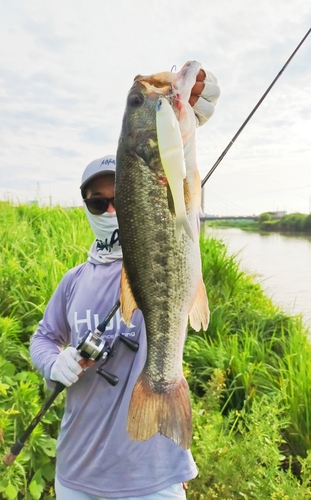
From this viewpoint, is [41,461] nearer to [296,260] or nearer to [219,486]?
[219,486]

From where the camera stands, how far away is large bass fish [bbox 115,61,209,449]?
1.43 m

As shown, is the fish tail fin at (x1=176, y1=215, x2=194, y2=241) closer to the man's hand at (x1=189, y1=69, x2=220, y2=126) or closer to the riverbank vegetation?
the man's hand at (x1=189, y1=69, x2=220, y2=126)

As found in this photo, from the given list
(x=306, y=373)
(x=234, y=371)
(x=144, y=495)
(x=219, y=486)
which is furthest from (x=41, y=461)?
(x=306, y=373)

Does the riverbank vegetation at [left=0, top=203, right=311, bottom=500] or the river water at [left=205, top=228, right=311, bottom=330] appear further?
the river water at [left=205, top=228, right=311, bottom=330]

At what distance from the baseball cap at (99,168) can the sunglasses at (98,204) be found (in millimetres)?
81

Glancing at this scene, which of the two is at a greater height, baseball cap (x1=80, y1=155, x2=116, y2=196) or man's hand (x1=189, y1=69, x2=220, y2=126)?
man's hand (x1=189, y1=69, x2=220, y2=126)

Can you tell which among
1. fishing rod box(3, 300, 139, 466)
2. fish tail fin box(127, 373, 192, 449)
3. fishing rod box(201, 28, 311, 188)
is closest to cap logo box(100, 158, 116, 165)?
fishing rod box(201, 28, 311, 188)

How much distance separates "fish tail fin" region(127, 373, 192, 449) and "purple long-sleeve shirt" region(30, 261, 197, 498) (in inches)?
11.6

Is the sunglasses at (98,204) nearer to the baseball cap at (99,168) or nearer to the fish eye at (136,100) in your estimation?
the baseball cap at (99,168)

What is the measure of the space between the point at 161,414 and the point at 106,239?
924 millimetres

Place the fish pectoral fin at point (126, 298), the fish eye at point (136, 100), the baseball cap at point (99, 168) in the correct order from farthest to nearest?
1. the baseball cap at point (99, 168)
2. the fish pectoral fin at point (126, 298)
3. the fish eye at point (136, 100)

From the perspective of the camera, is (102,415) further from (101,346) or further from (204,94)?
(204,94)

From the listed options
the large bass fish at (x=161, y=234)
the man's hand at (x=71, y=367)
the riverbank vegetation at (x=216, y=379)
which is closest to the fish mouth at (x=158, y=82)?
the large bass fish at (x=161, y=234)

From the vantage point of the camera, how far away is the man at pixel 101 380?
1.83 metres
